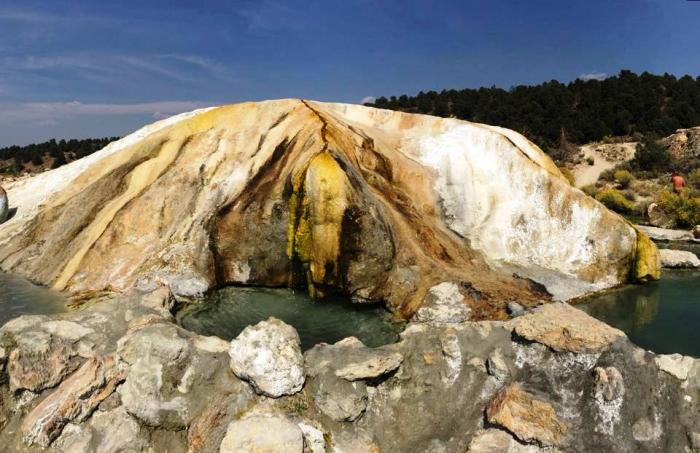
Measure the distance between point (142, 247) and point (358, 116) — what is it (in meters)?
6.24

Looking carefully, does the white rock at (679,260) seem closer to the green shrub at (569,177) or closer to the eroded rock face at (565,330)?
the green shrub at (569,177)

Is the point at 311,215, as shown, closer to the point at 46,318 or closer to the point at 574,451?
the point at 46,318

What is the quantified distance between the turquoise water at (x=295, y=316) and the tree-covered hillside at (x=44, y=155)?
41.5 m

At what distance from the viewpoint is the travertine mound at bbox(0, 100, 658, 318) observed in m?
9.20

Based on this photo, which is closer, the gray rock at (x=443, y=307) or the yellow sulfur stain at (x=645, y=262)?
the gray rock at (x=443, y=307)

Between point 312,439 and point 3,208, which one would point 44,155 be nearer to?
point 3,208

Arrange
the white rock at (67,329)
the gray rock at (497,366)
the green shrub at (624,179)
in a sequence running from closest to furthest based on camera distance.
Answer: the gray rock at (497,366), the white rock at (67,329), the green shrub at (624,179)

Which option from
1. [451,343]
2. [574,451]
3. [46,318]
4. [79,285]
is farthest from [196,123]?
[574,451]

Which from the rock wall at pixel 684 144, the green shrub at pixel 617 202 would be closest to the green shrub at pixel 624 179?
the green shrub at pixel 617 202

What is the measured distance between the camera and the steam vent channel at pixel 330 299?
5.18m

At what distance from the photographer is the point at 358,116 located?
44.4ft

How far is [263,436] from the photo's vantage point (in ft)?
16.1

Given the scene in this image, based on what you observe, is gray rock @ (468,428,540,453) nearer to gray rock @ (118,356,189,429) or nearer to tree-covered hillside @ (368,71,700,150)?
gray rock @ (118,356,189,429)

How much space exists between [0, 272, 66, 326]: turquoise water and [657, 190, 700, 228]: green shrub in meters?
18.7
